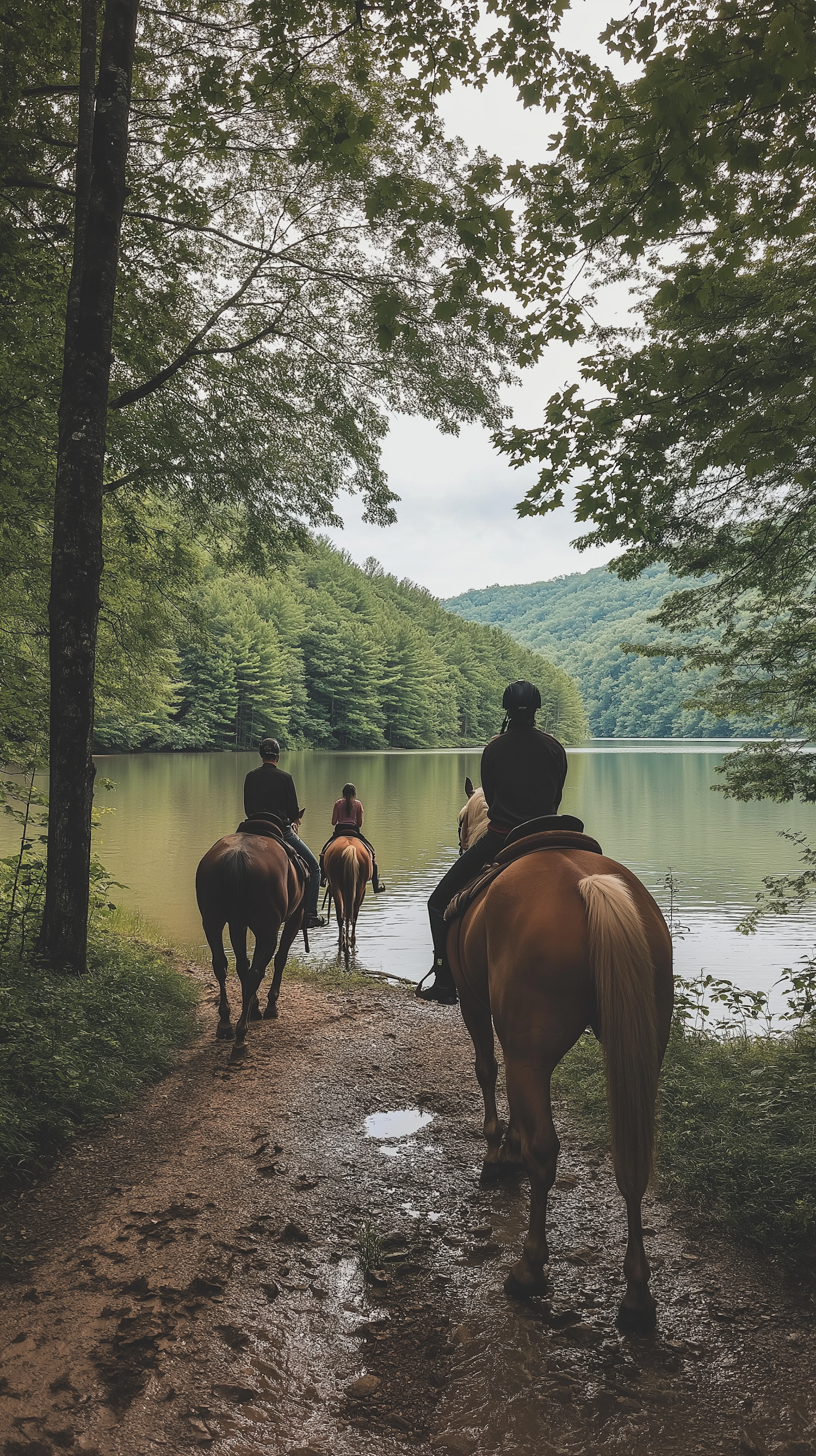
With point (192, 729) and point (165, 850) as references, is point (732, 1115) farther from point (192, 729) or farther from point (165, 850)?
point (192, 729)

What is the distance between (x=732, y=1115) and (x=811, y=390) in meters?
4.38

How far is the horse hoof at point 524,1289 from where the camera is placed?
3.12 metres

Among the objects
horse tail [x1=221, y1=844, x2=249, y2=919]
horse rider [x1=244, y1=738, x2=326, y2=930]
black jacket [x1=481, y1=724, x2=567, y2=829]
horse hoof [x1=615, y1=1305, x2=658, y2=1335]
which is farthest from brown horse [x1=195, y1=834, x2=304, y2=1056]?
horse hoof [x1=615, y1=1305, x2=658, y2=1335]

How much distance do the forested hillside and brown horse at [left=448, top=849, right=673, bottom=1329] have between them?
142 feet

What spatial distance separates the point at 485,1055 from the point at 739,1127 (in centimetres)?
150

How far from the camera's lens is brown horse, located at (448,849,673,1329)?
2926mm

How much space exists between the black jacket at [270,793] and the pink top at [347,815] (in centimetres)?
401

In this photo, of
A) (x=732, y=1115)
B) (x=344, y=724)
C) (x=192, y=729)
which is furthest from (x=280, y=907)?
(x=344, y=724)

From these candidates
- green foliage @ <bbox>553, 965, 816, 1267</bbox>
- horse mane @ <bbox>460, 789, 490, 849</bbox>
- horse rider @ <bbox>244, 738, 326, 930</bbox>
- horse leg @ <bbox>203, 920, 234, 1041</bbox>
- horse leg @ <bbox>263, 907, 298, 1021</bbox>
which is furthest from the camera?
horse rider @ <bbox>244, 738, 326, 930</bbox>

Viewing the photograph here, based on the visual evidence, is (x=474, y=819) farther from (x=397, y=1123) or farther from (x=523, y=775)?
(x=397, y=1123)

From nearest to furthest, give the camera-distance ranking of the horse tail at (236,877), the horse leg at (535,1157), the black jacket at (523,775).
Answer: the horse leg at (535,1157) < the black jacket at (523,775) < the horse tail at (236,877)

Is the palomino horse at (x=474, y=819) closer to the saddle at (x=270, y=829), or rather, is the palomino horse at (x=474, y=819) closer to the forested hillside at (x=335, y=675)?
the saddle at (x=270, y=829)

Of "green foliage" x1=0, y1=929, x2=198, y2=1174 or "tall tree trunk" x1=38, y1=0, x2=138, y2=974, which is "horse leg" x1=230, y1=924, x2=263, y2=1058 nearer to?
"green foliage" x1=0, y1=929, x2=198, y2=1174

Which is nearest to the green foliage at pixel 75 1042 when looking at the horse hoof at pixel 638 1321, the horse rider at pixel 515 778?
the horse rider at pixel 515 778
